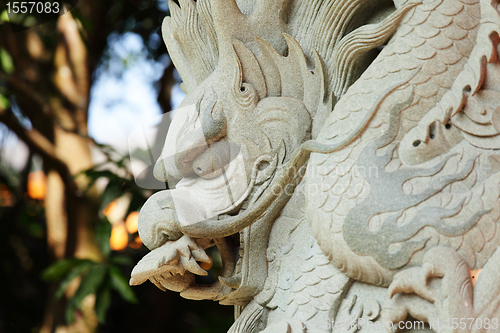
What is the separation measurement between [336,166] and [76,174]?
2.01m

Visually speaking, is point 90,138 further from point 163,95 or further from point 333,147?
point 333,147

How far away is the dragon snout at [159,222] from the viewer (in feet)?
4.55

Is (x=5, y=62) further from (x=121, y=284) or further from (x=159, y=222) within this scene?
(x=159, y=222)

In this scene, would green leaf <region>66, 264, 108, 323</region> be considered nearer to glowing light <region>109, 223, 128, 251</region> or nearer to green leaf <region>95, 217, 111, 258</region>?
green leaf <region>95, 217, 111, 258</region>

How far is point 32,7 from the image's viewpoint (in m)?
3.07

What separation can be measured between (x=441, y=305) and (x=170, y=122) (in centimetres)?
94

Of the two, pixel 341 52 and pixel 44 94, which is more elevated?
pixel 341 52

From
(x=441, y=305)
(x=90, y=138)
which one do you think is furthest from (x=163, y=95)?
(x=441, y=305)

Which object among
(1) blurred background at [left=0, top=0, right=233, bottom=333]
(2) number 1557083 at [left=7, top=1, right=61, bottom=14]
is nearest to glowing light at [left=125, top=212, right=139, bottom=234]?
(1) blurred background at [left=0, top=0, right=233, bottom=333]

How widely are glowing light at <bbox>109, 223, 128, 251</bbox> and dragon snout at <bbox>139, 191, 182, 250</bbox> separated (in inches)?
60.8

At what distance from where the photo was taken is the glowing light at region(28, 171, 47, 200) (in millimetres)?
4027

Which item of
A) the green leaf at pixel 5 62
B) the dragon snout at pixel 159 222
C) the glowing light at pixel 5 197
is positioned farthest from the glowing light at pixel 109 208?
the glowing light at pixel 5 197

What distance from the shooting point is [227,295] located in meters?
1.46

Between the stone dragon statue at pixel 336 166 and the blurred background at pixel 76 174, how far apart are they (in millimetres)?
1308
